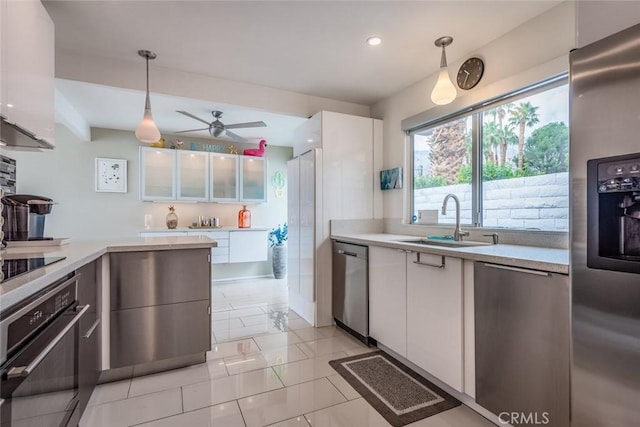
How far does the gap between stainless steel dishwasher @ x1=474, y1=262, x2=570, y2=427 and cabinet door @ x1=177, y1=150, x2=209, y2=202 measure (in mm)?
4347

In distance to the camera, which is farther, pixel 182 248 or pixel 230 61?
pixel 230 61

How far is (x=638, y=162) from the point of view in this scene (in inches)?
41.4

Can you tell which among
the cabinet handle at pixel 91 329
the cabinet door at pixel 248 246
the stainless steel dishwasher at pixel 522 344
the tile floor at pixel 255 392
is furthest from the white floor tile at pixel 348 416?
the cabinet door at pixel 248 246

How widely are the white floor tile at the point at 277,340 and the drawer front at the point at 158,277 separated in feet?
2.54

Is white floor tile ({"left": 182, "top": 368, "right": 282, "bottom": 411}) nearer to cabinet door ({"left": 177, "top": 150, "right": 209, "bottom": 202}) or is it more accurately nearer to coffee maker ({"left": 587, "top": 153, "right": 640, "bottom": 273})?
coffee maker ({"left": 587, "top": 153, "right": 640, "bottom": 273})

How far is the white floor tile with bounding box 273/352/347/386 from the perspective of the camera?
2139 mm

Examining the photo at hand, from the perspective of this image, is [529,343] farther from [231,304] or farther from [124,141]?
[124,141]

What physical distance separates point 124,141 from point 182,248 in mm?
3537

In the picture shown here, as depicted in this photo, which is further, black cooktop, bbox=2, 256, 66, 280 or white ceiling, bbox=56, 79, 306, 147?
white ceiling, bbox=56, 79, 306, 147

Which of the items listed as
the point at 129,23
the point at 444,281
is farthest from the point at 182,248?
the point at 444,281

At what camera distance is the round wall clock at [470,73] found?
241 centimetres

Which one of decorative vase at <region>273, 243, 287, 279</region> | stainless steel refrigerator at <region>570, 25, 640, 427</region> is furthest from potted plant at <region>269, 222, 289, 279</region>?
stainless steel refrigerator at <region>570, 25, 640, 427</region>

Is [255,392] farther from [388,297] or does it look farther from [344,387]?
[388,297]

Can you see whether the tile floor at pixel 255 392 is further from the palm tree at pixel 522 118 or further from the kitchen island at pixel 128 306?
the palm tree at pixel 522 118
